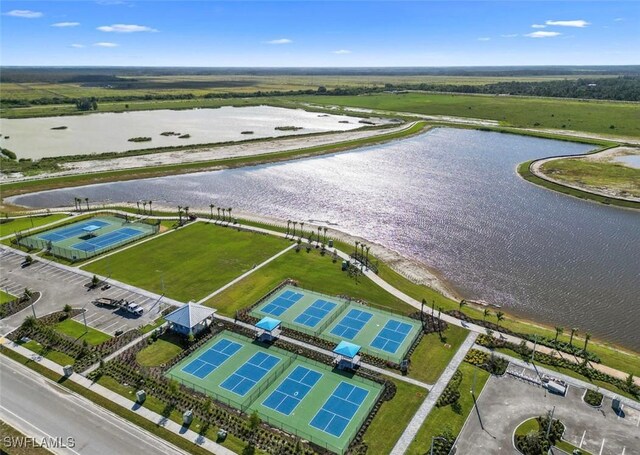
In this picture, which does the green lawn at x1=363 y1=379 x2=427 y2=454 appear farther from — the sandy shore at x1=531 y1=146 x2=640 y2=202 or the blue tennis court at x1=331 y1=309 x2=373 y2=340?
the sandy shore at x1=531 y1=146 x2=640 y2=202

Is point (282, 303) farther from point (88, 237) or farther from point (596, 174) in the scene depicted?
point (596, 174)

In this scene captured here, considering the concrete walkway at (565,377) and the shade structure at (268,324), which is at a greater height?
the shade structure at (268,324)

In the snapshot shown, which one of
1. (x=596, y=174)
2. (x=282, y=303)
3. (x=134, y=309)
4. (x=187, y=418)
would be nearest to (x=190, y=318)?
(x=134, y=309)

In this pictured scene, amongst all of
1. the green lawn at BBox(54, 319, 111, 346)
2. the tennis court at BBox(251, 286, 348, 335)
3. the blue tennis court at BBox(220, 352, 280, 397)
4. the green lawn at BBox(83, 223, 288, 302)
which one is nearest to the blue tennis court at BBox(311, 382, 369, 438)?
the blue tennis court at BBox(220, 352, 280, 397)

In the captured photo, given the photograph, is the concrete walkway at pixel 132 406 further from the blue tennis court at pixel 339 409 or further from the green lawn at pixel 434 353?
the green lawn at pixel 434 353

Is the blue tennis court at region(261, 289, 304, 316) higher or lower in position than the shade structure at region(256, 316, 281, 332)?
lower

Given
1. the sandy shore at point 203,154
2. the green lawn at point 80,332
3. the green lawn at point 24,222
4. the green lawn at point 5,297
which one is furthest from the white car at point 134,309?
the sandy shore at point 203,154
